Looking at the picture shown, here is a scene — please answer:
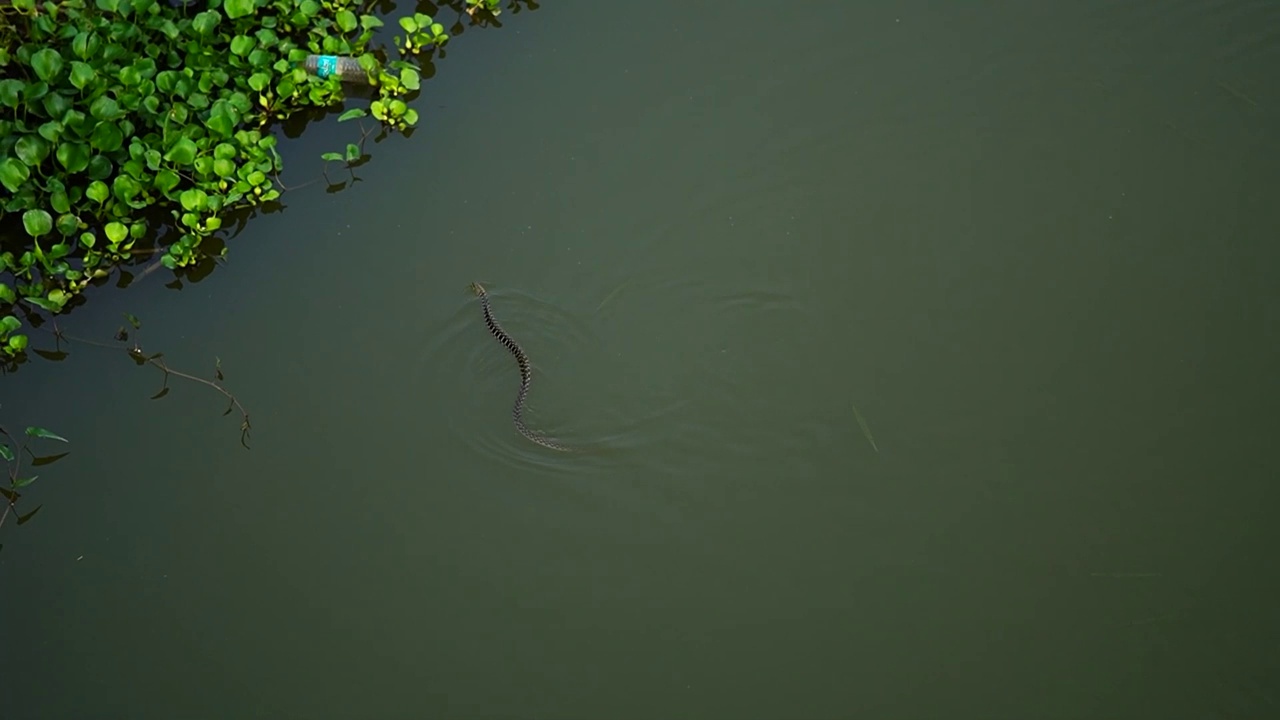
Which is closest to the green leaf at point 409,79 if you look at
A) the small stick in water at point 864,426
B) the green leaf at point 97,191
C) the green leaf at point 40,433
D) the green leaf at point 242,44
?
the green leaf at point 242,44

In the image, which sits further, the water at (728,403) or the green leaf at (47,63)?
the green leaf at (47,63)

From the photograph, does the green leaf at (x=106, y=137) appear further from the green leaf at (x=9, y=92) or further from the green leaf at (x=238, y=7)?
the green leaf at (x=238, y=7)

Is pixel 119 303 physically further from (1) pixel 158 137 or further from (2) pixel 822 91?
(2) pixel 822 91

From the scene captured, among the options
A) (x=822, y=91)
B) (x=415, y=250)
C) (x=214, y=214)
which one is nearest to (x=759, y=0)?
(x=822, y=91)

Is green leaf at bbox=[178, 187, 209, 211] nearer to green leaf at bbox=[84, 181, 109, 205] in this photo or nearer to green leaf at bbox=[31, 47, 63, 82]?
green leaf at bbox=[84, 181, 109, 205]

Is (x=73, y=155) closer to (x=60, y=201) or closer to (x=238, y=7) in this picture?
(x=60, y=201)

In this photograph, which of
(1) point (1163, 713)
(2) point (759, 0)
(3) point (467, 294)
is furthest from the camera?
(2) point (759, 0)

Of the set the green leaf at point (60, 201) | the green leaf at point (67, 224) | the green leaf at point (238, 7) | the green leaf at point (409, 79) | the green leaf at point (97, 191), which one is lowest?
the green leaf at point (67, 224)
